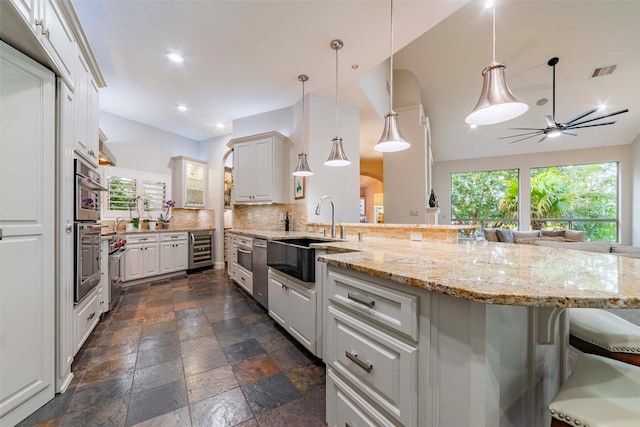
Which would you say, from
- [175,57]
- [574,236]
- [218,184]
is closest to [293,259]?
[175,57]

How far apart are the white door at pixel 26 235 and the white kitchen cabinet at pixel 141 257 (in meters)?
2.67

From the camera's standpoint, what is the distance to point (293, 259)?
2041 millimetres

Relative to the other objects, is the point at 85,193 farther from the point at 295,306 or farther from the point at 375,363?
the point at 375,363

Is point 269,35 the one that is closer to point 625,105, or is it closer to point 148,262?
point 148,262

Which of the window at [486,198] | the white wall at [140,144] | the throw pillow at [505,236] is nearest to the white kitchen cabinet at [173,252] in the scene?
the white wall at [140,144]

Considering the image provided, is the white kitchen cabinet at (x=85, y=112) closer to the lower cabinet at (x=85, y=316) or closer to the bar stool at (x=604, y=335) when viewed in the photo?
the lower cabinet at (x=85, y=316)

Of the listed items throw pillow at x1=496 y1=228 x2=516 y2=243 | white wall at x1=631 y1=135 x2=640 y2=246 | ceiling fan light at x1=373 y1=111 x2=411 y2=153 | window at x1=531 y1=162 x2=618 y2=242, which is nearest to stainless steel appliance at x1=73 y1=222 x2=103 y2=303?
ceiling fan light at x1=373 y1=111 x2=411 y2=153

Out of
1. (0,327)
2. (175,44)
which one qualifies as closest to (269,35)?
(175,44)

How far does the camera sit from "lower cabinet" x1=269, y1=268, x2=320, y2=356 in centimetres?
188

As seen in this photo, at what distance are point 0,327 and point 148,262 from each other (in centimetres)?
311

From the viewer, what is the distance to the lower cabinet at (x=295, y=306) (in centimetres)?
188

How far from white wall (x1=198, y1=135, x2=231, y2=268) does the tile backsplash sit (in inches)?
27.5

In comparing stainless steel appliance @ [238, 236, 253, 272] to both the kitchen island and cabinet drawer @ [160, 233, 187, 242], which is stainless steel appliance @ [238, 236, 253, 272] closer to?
cabinet drawer @ [160, 233, 187, 242]

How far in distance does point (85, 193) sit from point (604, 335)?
3372 millimetres
